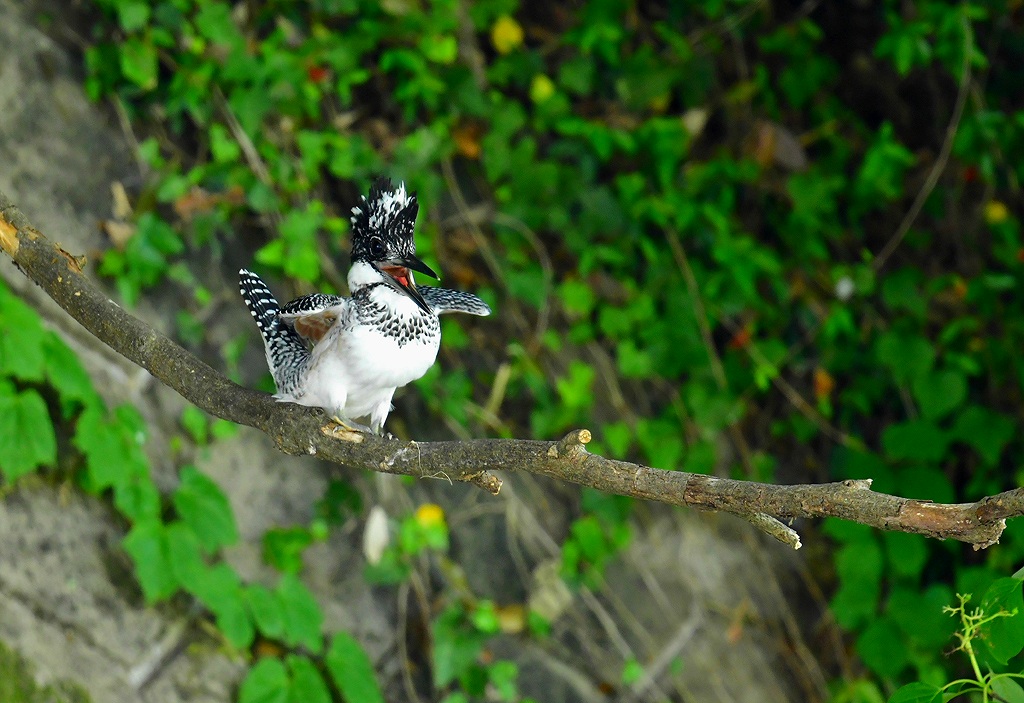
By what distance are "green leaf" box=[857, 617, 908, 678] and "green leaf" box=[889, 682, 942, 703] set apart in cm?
183

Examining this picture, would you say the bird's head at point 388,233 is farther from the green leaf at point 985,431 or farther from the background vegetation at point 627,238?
the green leaf at point 985,431

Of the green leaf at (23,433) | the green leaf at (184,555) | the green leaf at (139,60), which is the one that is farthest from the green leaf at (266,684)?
the green leaf at (139,60)

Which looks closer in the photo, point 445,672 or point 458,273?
point 445,672

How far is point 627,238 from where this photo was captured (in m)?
2.84

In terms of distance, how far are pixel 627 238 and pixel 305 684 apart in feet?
→ 4.48

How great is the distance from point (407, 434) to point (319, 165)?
27.1 inches

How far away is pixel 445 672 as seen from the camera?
249 cm

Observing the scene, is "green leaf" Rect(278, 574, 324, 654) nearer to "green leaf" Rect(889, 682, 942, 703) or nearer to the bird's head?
the bird's head

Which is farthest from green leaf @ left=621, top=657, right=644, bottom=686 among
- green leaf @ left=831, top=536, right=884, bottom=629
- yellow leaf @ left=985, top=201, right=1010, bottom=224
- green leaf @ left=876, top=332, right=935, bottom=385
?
yellow leaf @ left=985, top=201, right=1010, bottom=224

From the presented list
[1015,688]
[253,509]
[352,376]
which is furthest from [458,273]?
[1015,688]

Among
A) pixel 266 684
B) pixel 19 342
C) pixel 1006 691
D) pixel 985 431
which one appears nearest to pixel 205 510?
pixel 266 684

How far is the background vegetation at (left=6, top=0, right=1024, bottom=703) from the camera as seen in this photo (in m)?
2.43

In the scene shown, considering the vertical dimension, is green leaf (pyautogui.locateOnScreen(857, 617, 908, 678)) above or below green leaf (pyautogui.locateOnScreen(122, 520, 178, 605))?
above

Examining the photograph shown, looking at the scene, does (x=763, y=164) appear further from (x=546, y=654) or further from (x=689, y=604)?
(x=546, y=654)
